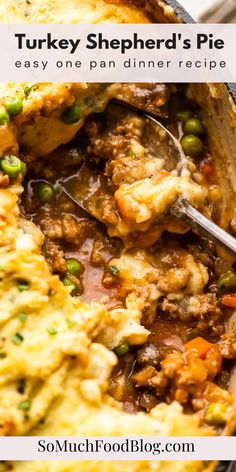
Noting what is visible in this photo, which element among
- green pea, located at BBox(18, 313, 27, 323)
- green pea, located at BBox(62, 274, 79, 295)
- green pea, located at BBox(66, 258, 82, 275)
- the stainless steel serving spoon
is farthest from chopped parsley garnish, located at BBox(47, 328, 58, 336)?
the stainless steel serving spoon

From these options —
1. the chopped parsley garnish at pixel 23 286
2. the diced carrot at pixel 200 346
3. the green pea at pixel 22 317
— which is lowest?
the diced carrot at pixel 200 346

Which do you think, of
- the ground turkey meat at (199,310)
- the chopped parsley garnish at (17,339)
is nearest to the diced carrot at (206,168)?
the ground turkey meat at (199,310)

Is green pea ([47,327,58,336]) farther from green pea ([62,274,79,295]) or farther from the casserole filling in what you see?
green pea ([62,274,79,295])

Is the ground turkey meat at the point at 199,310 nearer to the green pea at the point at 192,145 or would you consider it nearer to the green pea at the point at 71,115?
the green pea at the point at 192,145

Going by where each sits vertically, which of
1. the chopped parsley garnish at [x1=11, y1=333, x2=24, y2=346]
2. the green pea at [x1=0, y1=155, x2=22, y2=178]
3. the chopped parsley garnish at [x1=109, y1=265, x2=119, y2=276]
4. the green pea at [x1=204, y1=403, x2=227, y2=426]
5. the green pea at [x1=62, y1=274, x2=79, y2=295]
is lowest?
the green pea at [x1=62, y1=274, x2=79, y2=295]

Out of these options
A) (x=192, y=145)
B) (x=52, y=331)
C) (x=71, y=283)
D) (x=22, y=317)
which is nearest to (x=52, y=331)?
(x=52, y=331)

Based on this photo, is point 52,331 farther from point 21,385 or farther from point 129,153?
point 129,153

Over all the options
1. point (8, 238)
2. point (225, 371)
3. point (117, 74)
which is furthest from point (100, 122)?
point (225, 371)
